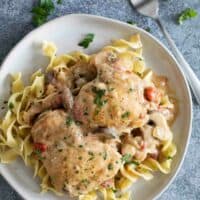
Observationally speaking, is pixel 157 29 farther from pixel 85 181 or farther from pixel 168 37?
pixel 85 181

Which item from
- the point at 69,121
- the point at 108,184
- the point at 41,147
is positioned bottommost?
the point at 108,184

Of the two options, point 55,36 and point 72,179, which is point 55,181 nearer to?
point 72,179

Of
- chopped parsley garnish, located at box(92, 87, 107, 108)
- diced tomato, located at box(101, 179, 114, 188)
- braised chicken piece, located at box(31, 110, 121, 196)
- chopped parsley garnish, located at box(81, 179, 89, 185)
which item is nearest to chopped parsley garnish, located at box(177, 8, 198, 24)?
chopped parsley garnish, located at box(92, 87, 107, 108)

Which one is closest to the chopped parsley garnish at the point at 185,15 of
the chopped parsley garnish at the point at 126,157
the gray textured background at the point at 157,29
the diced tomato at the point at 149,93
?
the gray textured background at the point at 157,29

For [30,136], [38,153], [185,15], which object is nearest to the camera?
[38,153]

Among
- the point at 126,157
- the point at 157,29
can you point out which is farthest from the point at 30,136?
the point at 157,29

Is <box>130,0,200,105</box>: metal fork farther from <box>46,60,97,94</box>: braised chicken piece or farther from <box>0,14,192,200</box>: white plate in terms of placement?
<box>46,60,97,94</box>: braised chicken piece

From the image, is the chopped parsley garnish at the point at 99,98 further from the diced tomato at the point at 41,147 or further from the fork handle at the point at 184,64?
the fork handle at the point at 184,64

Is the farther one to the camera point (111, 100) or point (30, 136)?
point (30, 136)
